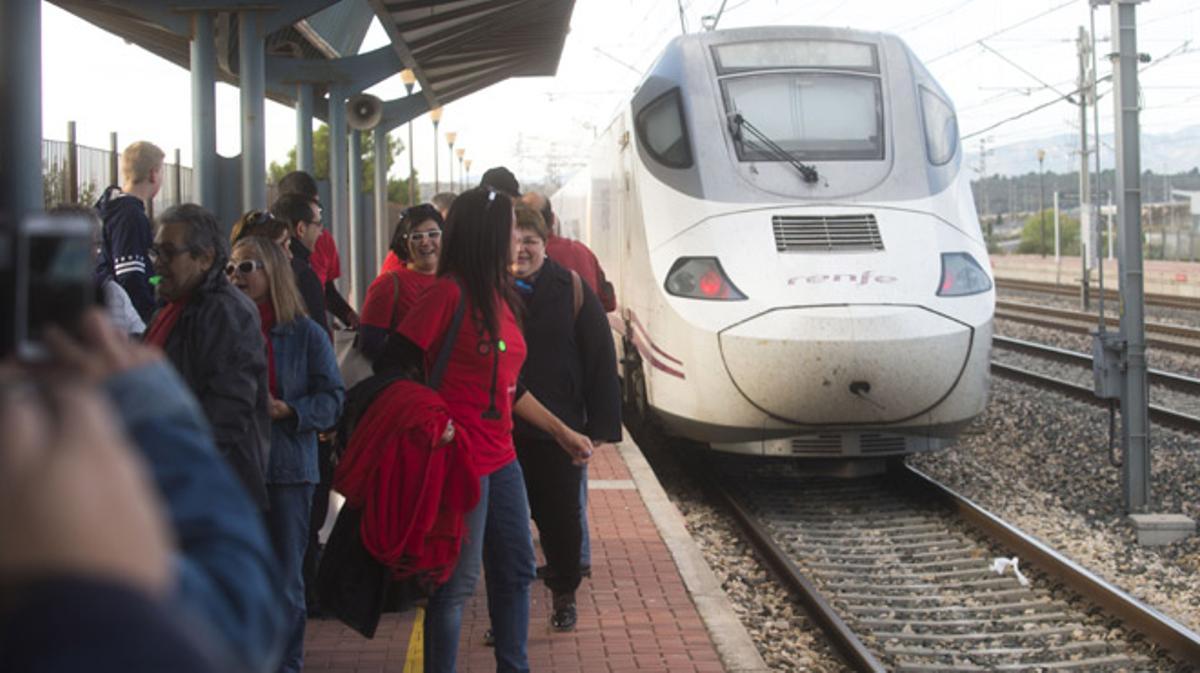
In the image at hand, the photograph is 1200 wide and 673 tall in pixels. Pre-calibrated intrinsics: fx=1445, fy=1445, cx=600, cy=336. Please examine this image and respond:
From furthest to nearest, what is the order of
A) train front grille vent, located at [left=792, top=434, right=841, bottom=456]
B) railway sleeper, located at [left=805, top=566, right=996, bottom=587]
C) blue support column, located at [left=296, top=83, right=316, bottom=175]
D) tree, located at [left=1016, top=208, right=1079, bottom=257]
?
tree, located at [left=1016, top=208, right=1079, bottom=257] → blue support column, located at [left=296, top=83, right=316, bottom=175] → train front grille vent, located at [left=792, top=434, right=841, bottom=456] → railway sleeper, located at [left=805, top=566, right=996, bottom=587]

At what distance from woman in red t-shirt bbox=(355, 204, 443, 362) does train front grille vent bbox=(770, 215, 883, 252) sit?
3.16 meters

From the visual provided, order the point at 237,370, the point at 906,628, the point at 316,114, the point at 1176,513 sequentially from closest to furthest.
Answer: the point at 237,370 → the point at 906,628 → the point at 1176,513 → the point at 316,114

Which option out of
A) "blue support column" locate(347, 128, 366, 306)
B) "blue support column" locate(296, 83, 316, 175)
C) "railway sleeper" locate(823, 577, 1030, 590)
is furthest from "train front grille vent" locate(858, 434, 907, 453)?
"blue support column" locate(347, 128, 366, 306)

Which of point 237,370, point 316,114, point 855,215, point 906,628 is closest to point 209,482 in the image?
point 237,370

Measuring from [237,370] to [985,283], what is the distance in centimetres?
627

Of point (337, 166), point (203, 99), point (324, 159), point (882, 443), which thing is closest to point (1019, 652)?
point (882, 443)

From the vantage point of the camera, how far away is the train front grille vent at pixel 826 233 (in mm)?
8984

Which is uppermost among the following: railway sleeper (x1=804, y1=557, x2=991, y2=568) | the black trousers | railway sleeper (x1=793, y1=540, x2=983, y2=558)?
the black trousers

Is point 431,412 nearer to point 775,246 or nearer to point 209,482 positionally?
point 209,482

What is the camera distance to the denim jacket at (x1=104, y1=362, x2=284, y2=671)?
4.38ft

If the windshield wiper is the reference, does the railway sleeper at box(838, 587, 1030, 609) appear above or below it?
below

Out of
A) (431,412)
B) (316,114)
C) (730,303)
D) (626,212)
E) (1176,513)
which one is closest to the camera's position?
(431,412)

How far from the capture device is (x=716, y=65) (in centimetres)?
995

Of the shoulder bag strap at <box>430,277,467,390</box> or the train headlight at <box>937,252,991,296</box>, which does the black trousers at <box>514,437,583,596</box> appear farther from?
the train headlight at <box>937,252,991,296</box>
